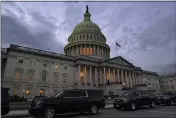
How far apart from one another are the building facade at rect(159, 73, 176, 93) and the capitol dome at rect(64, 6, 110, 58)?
44.1 metres

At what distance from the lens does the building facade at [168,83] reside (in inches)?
3897

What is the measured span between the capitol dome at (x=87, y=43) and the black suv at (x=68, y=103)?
61.9 meters

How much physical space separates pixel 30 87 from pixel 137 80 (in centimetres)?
5037

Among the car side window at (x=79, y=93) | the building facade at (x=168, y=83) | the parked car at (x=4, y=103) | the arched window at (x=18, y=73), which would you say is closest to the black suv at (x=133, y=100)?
the car side window at (x=79, y=93)

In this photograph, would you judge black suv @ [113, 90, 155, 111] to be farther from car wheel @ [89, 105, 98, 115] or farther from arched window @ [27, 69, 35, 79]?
arched window @ [27, 69, 35, 79]

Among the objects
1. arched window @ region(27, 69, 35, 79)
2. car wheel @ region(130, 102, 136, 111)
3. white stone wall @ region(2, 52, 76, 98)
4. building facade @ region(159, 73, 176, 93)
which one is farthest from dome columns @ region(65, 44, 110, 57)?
car wheel @ region(130, 102, 136, 111)

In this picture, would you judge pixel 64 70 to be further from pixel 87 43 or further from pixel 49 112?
pixel 49 112

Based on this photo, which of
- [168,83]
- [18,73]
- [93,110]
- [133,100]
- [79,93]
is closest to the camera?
[79,93]

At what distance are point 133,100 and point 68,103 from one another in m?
8.02

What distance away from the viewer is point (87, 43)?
79.6 metres

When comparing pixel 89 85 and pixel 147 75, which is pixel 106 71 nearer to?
pixel 89 85

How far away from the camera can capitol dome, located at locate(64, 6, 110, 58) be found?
3142 inches

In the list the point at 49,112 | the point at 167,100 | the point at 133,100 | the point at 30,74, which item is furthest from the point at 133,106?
the point at 30,74

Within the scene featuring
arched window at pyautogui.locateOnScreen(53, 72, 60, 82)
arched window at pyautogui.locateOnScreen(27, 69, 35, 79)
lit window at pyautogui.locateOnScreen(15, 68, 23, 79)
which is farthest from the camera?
arched window at pyautogui.locateOnScreen(53, 72, 60, 82)
